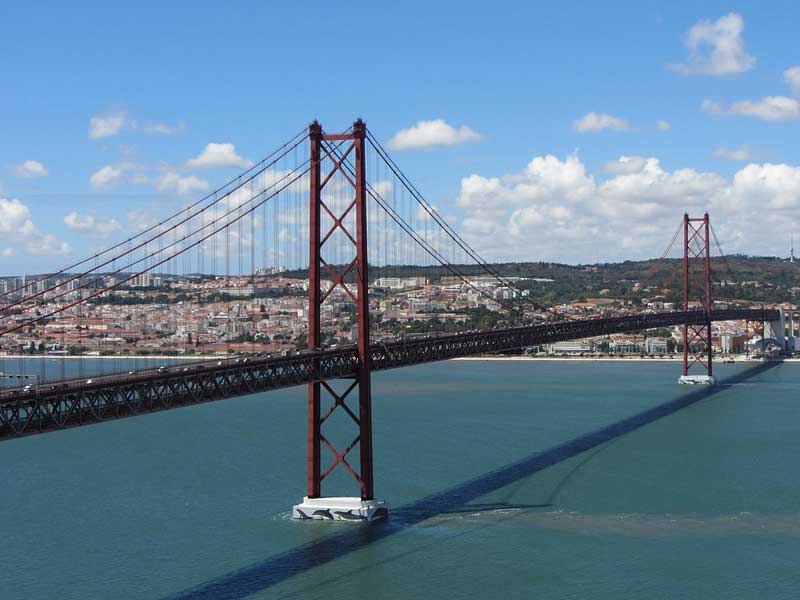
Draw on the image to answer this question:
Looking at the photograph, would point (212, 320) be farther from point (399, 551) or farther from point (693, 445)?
point (399, 551)

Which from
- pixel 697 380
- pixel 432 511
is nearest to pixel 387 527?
Answer: pixel 432 511

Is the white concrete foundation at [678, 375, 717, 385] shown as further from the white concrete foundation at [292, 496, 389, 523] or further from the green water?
the white concrete foundation at [292, 496, 389, 523]

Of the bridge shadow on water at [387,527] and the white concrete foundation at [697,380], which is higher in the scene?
the white concrete foundation at [697,380]

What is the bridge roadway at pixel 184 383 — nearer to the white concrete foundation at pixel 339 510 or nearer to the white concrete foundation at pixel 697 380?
the white concrete foundation at pixel 339 510

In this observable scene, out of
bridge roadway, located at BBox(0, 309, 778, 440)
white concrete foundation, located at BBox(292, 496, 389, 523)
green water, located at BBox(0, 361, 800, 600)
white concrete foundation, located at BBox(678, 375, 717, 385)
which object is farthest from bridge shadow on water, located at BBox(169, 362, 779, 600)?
white concrete foundation, located at BBox(678, 375, 717, 385)

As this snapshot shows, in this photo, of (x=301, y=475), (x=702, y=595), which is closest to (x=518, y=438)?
(x=301, y=475)

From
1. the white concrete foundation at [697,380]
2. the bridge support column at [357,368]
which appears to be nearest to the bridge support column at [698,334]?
the white concrete foundation at [697,380]
